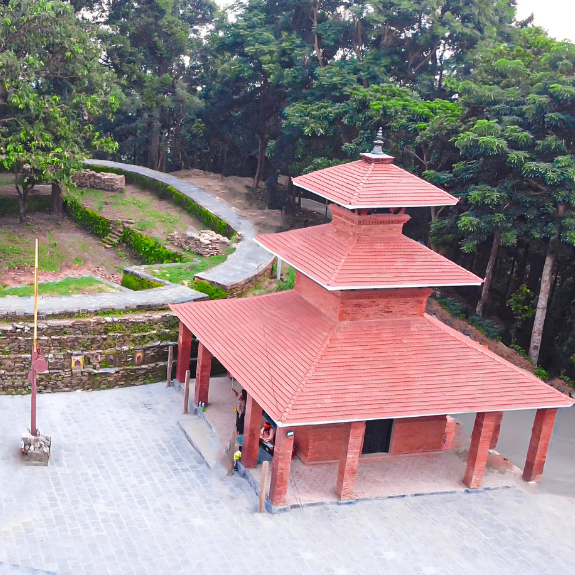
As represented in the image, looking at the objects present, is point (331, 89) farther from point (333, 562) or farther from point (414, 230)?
point (333, 562)

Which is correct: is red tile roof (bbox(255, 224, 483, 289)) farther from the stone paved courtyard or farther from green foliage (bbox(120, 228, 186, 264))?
green foliage (bbox(120, 228, 186, 264))

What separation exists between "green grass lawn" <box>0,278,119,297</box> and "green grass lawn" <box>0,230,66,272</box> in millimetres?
3380

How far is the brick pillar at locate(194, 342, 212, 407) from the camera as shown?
1764cm

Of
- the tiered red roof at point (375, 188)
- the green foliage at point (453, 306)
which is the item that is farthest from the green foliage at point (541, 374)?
the tiered red roof at point (375, 188)

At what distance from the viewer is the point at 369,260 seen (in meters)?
15.4

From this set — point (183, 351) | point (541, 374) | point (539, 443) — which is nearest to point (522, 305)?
point (541, 374)

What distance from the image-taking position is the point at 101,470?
50.5ft

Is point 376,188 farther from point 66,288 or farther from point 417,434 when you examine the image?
point 66,288

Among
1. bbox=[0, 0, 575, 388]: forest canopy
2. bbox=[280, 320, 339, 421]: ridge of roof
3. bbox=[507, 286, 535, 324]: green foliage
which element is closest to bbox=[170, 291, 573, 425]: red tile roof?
bbox=[280, 320, 339, 421]: ridge of roof

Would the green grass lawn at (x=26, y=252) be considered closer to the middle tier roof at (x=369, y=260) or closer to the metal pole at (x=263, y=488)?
the middle tier roof at (x=369, y=260)

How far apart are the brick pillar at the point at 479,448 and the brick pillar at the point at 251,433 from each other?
4.80m

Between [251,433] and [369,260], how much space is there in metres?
4.63

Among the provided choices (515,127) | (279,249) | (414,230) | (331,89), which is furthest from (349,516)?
(331,89)

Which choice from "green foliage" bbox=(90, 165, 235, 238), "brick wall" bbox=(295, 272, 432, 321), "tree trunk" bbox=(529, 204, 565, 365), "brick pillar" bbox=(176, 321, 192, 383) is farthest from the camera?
"green foliage" bbox=(90, 165, 235, 238)
